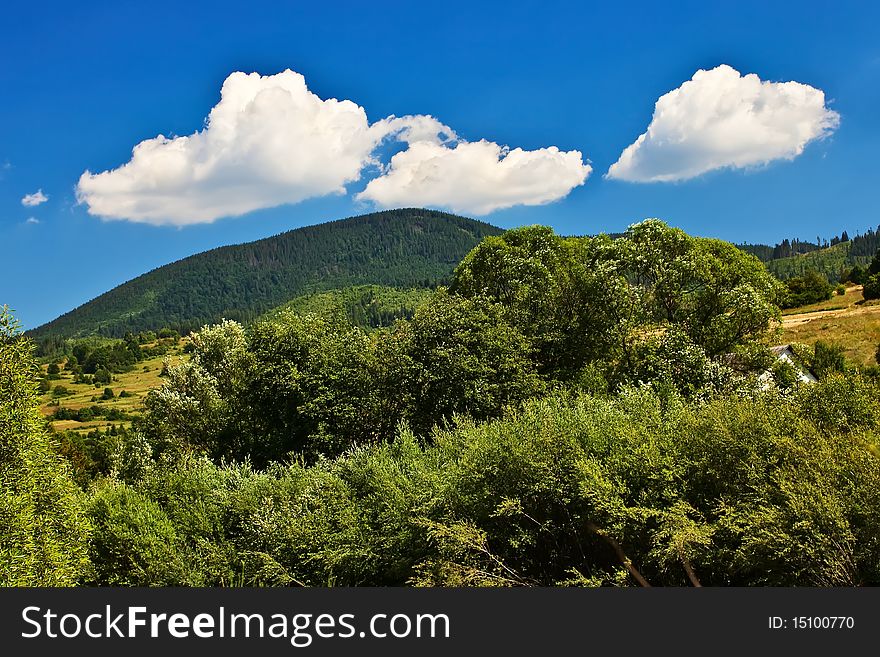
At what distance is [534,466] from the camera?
57.4 feet

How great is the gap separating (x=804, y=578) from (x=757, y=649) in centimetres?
311

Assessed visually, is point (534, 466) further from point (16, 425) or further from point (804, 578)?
point (16, 425)

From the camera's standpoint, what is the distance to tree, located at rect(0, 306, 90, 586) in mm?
15594

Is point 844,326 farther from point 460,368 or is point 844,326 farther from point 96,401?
point 96,401

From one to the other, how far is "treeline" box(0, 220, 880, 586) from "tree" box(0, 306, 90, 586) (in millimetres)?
118

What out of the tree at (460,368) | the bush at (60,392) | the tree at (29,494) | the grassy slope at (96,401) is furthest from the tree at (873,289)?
the bush at (60,392)

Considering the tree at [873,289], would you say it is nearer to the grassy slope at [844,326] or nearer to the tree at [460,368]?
the grassy slope at [844,326]

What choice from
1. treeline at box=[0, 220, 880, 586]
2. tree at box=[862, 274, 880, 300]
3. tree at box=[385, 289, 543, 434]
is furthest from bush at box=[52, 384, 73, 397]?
tree at box=[862, 274, 880, 300]

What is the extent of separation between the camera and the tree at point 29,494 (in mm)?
15594

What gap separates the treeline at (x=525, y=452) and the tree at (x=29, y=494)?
0.39 feet

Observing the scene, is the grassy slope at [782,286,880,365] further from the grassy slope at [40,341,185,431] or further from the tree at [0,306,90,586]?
the grassy slope at [40,341,185,431]

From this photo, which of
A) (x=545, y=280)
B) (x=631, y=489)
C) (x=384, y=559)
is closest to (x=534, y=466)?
(x=631, y=489)

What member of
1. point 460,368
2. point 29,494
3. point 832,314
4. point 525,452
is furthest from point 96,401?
point 525,452

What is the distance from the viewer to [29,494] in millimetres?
16641
